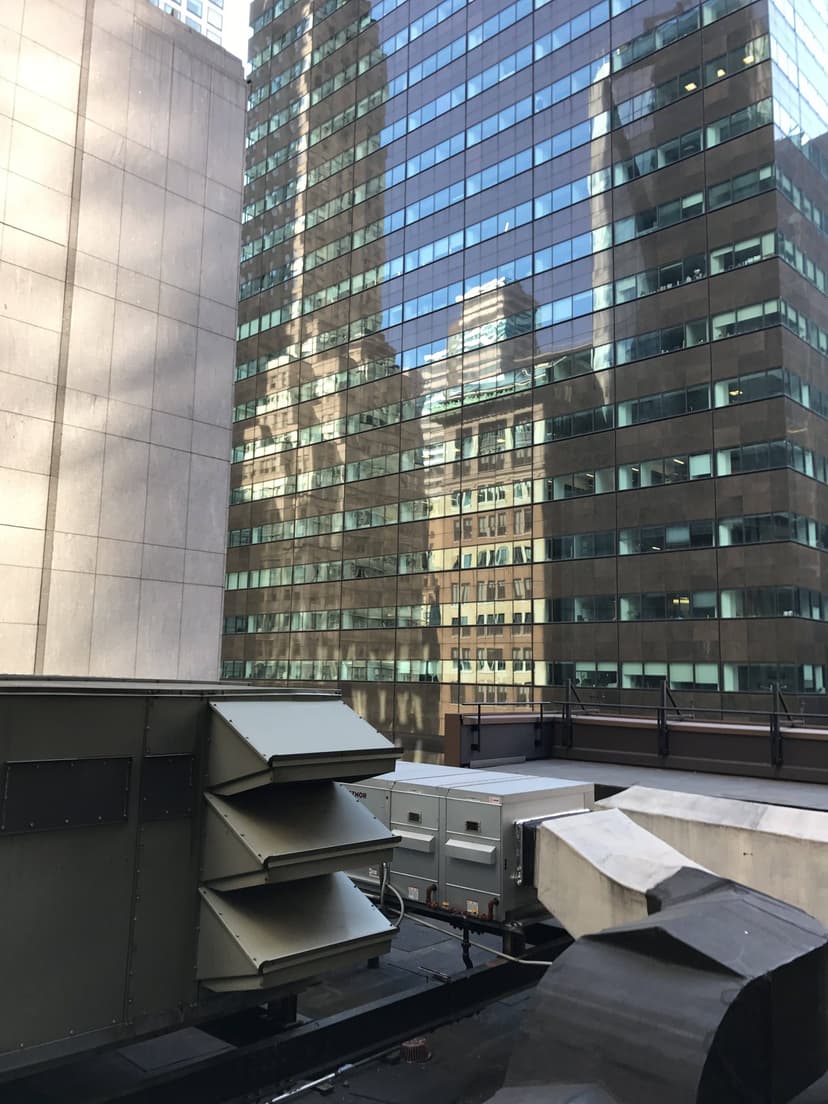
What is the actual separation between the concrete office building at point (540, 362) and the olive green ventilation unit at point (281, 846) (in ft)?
111

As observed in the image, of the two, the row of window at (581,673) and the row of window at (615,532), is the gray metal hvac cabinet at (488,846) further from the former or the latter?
the row of window at (615,532)

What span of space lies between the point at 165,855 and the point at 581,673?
45.3 metres

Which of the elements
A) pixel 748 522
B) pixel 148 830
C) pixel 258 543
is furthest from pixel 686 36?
pixel 148 830

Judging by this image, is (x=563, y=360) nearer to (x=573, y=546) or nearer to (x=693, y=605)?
(x=573, y=546)

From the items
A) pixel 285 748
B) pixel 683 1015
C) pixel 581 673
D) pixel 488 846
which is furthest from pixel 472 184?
pixel 683 1015

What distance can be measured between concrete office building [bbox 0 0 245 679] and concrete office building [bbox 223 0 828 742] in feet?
80.9

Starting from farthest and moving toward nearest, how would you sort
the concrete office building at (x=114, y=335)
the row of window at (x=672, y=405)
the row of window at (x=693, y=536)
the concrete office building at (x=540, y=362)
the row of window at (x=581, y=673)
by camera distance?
the concrete office building at (x=540, y=362) → the row of window at (x=672, y=405) → the row of window at (x=693, y=536) → the row of window at (x=581, y=673) → the concrete office building at (x=114, y=335)

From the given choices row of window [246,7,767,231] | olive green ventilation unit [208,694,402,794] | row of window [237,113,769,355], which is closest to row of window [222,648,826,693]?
row of window [237,113,769,355]

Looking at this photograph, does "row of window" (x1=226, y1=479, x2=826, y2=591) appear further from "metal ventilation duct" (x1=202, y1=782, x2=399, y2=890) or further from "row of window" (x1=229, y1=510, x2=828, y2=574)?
"metal ventilation duct" (x1=202, y1=782, x2=399, y2=890)

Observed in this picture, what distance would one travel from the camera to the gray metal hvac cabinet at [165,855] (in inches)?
210

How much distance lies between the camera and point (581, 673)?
163 ft

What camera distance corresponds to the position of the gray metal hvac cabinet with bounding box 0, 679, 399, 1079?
5.33 m

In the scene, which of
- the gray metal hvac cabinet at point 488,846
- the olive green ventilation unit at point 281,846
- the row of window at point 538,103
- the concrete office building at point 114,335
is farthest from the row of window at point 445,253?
the olive green ventilation unit at point 281,846

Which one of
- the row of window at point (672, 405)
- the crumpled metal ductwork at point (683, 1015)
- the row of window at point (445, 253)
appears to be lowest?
the crumpled metal ductwork at point (683, 1015)
